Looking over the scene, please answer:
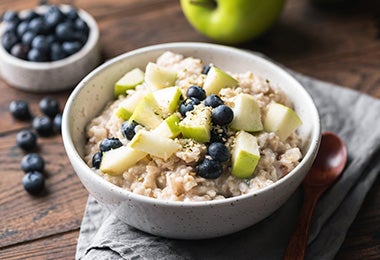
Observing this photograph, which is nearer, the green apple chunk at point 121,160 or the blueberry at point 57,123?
the green apple chunk at point 121,160

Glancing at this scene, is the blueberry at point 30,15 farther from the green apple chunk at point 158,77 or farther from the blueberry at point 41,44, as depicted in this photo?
the green apple chunk at point 158,77

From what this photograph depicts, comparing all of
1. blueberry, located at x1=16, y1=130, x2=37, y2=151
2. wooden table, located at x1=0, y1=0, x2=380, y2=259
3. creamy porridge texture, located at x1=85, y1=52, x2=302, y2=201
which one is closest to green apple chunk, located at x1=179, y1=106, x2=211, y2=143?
creamy porridge texture, located at x1=85, y1=52, x2=302, y2=201

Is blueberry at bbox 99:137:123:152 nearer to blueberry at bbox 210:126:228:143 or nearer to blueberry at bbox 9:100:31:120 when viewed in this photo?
blueberry at bbox 210:126:228:143

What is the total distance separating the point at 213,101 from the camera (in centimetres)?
159

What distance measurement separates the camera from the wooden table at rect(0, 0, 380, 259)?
1.75m

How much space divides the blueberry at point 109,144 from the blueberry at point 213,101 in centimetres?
27

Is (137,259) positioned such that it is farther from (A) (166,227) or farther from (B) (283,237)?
(B) (283,237)

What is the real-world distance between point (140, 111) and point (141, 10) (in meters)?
1.32

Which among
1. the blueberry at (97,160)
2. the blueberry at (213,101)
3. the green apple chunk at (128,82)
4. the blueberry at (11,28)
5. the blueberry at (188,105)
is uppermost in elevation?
the blueberry at (213,101)

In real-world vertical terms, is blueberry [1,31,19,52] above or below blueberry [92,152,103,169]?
below

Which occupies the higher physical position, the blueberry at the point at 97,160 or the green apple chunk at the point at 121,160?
the green apple chunk at the point at 121,160

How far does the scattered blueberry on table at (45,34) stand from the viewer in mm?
2367

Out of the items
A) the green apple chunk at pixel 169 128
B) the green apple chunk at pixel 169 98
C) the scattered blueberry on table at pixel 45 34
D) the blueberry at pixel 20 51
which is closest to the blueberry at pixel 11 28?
the scattered blueberry on table at pixel 45 34

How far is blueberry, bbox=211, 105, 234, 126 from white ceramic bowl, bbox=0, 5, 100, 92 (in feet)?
3.20
